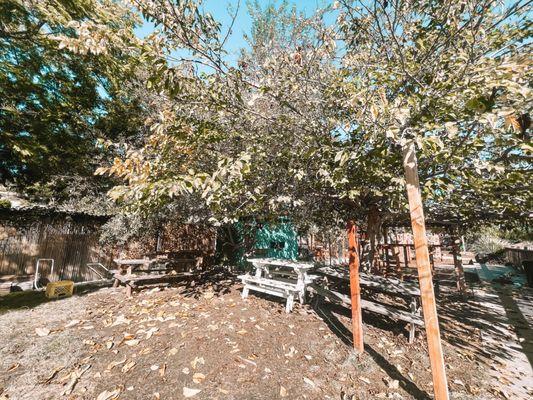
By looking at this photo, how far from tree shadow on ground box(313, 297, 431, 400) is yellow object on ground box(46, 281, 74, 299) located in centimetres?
713

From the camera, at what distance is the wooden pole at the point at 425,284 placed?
281 cm

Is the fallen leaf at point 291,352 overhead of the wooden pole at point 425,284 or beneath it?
beneath

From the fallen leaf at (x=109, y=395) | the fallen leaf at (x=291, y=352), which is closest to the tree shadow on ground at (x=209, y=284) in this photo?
the fallen leaf at (x=291, y=352)

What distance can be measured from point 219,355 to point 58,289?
644 centimetres

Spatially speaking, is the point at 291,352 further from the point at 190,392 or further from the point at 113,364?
the point at 113,364

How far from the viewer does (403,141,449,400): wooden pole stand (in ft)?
9.23

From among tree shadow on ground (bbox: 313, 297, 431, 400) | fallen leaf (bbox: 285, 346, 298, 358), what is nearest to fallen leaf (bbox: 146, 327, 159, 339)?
fallen leaf (bbox: 285, 346, 298, 358)

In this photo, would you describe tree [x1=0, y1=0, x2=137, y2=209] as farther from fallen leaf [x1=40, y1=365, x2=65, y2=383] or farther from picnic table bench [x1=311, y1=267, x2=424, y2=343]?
picnic table bench [x1=311, y1=267, x2=424, y2=343]

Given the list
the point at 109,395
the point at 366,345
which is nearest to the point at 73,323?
the point at 109,395

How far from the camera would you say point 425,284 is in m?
2.85

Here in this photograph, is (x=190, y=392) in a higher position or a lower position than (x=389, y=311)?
lower

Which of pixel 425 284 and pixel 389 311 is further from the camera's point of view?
pixel 389 311

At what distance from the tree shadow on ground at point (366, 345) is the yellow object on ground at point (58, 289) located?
7.13 metres

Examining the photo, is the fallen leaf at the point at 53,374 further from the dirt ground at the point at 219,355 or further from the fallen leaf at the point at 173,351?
the fallen leaf at the point at 173,351
